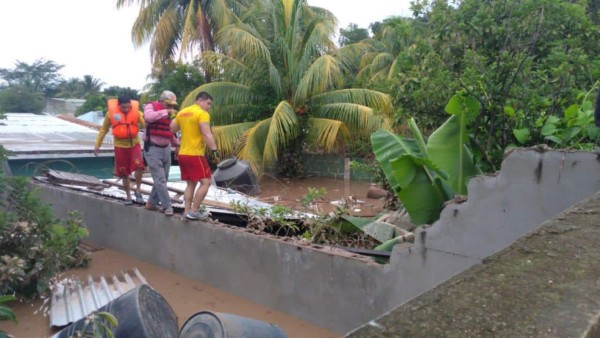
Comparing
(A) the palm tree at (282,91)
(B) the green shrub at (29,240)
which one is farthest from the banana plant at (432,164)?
(A) the palm tree at (282,91)

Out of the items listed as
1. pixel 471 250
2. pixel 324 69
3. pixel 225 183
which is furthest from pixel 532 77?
pixel 324 69

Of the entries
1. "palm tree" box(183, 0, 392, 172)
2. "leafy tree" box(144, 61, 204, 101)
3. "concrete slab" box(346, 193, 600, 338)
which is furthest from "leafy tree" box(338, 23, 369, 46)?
"concrete slab" box(346, 193, 600, 338)

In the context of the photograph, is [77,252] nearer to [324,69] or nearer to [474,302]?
[474,302]

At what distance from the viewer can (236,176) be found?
13500 mm

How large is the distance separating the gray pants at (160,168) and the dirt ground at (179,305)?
104cm

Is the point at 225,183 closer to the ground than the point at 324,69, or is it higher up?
closer to the ground

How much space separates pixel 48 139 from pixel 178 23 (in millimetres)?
7350

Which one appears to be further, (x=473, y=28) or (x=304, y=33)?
(x=304, y=33)

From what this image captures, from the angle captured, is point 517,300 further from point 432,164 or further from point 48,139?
point 48,139

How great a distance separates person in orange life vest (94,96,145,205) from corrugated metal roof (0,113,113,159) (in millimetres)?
4028

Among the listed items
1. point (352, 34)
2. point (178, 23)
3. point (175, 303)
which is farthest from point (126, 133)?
point (352, 34)

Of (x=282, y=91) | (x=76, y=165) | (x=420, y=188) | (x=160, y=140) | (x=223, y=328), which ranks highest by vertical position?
(x=282, y=91)

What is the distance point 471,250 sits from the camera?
507cm

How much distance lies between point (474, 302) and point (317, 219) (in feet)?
15.6
